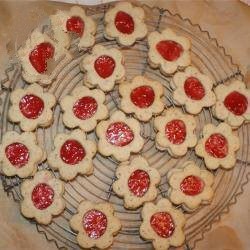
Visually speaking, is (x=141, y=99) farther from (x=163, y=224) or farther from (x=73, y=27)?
(x=163, y=224)

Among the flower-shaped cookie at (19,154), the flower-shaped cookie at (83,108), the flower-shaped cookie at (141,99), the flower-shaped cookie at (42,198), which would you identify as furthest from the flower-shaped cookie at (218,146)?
the flower-shaped cookie at (19,154)

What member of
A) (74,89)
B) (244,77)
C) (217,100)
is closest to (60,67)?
(74,89)

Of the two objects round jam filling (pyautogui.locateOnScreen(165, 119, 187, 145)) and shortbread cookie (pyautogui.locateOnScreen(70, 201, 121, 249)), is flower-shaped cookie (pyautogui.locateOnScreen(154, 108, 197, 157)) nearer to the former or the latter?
round jam filling (pyautogui.locateOnScreen(165, 119, 187, 145))

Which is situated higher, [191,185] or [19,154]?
[191,185]

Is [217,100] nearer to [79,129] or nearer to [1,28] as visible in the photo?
[79,129]

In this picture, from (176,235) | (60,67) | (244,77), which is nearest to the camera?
(176,235)

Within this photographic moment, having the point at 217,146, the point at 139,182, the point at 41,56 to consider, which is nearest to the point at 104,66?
the point at 41,56
